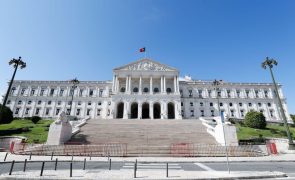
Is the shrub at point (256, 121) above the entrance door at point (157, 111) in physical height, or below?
below

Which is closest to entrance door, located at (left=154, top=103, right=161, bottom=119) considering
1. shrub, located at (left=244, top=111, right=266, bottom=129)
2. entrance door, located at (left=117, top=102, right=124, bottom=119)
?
entrance door, located at (left=117, top=102, right=124, bottom=119)

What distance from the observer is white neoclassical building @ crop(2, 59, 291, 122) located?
52125 mm

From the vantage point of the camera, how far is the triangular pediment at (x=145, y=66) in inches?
2051

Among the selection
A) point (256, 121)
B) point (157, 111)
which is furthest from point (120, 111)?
point (256, 121)

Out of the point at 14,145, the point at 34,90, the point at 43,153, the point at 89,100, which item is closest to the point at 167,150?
the point at 43,153

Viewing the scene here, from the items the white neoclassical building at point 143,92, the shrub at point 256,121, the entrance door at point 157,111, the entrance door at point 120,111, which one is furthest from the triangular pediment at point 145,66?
the shrub at point 256,121

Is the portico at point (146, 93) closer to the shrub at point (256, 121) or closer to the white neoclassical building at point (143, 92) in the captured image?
the white neoclassical building at point (143, 92)

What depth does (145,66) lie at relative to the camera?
5250 centimetres

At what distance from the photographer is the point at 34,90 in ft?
197

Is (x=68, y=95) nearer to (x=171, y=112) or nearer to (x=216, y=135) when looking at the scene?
(x=171, y=112)

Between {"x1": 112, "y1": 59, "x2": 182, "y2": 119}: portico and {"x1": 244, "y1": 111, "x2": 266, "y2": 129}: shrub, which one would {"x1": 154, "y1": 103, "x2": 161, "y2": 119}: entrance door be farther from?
{"x1": 244, "y1": 111, "x2": 266, "y2": 129}: shrub

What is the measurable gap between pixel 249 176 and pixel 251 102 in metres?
60.3

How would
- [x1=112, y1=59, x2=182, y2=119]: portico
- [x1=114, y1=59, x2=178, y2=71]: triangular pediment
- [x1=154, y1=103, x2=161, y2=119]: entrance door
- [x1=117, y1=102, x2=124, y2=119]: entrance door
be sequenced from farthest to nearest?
1. [x1=154, y1=103, x2=161, y2=119]: entrance door
2. [x1=114, y1=59, x2=178, y2=71]: triangular pediment
3. [x1=117, y1=102, x2=124, y2=119]: entrance door
4. [x1=112, y1=59, x2=182, y2=119]: portico

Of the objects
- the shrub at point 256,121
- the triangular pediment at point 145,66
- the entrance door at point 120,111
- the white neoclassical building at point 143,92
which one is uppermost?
the triangular pediment at point 145,66
